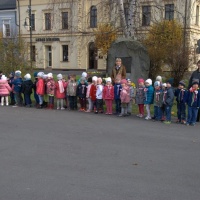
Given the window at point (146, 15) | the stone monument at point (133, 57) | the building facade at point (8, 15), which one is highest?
the building facade at point (8, 15)

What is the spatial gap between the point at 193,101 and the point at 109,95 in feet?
10.1

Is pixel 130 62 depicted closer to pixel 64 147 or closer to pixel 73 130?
pixel 73 130

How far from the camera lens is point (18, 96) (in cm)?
1361

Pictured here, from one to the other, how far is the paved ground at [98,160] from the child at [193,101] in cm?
42

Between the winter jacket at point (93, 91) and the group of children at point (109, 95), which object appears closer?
the group of children at point (109, 95)

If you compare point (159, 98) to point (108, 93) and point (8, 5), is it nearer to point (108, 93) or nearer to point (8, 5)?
point (108, 93)

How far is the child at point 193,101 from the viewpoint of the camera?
944 cm

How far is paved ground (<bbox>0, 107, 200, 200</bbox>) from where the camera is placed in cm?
458

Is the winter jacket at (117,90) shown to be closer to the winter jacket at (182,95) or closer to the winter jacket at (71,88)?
the winter jacket at (71,88)

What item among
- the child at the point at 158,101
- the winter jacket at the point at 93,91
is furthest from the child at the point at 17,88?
the child at the point at 158,101

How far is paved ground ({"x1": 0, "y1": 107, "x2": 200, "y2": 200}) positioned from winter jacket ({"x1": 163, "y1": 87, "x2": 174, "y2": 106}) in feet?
2.38

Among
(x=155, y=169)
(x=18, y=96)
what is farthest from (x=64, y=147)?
(x=18, y=96)

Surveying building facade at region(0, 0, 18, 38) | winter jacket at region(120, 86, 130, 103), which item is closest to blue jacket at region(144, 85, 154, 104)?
winter jacket at region(120, 86, 130, 103)

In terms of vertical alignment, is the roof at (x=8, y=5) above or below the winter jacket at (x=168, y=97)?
above
